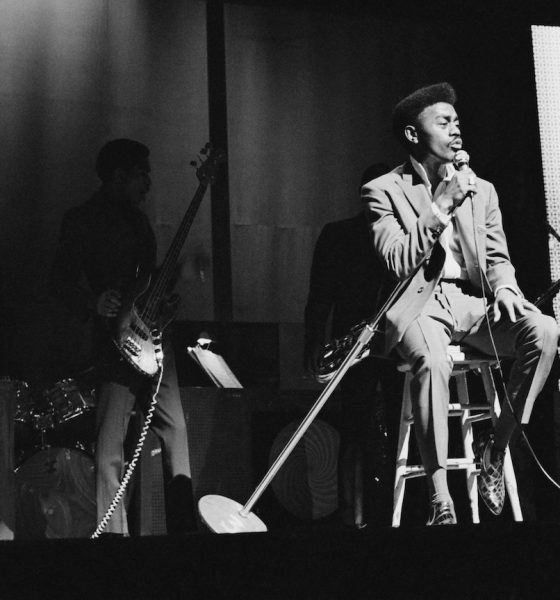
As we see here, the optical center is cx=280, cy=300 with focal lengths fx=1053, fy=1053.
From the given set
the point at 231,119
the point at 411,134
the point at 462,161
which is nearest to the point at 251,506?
the point at 462,161

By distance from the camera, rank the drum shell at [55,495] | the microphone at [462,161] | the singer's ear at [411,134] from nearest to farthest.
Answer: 1. the microphone at [462,161]
2. the singer's ear at [411,134]
3. the drum shell at [55,495]

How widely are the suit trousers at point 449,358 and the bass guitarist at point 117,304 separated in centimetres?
122

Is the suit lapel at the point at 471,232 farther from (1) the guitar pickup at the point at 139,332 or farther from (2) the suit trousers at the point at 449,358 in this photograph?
(1) the guitar pickup at the point at 139,332

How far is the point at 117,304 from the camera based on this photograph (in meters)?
Result: 4.29

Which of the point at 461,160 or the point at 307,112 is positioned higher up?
the point at 307,112

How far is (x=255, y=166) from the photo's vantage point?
6500mm

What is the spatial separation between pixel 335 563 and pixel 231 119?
4.17 metres

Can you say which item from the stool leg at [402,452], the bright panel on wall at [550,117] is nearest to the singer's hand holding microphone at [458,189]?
the stool leg at [402,452]

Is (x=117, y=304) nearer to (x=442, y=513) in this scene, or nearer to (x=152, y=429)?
(x=152, y=429)

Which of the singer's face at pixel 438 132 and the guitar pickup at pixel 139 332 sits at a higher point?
the singer's face at pixel 438 132

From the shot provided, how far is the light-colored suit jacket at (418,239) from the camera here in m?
3.55

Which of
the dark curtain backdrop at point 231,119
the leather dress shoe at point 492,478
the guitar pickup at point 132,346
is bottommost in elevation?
the leather dress shoe at point 492,478

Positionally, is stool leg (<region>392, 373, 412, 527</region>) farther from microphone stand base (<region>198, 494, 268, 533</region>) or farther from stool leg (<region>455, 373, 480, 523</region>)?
microphone stand base (<region>198, 494, 268, 533</region>)

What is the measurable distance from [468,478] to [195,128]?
3.25 metres
